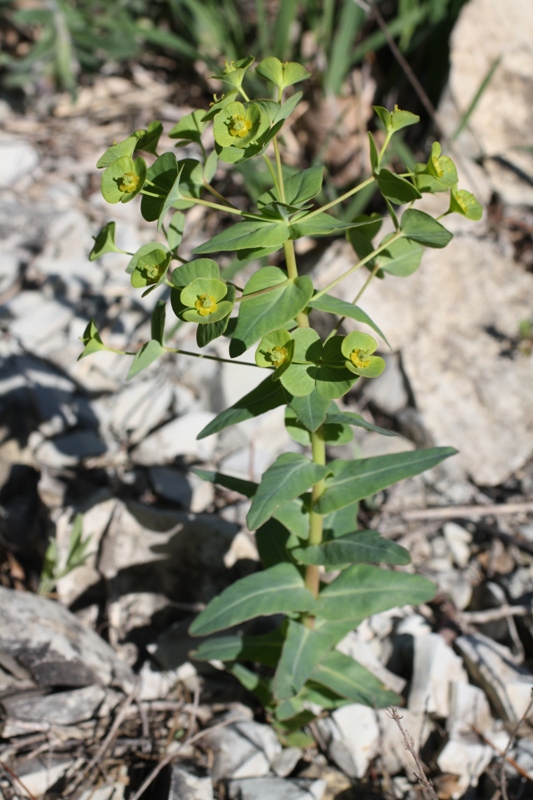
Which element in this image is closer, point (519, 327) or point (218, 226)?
point (519, 327)

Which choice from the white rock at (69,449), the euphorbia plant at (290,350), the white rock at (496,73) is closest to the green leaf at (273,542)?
the euphorbia plant at (290,350)

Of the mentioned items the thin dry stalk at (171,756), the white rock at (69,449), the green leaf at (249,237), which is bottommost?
the white rock at (69,449)

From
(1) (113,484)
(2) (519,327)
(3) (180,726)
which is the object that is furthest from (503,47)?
(3) (180,726)

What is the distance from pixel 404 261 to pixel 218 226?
94.1 inches

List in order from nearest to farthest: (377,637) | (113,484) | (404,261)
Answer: (404,261), (377,637), (113,484)

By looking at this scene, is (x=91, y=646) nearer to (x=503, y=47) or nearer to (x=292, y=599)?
(x=292, y=599)

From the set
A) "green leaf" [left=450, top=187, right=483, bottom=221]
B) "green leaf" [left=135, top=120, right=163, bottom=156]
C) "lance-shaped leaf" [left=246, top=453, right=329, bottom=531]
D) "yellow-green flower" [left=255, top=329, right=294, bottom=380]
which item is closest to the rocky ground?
"lance-shaped leaf" [left=246, top=453, right=329, bottom=531]

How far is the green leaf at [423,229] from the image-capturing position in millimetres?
1524

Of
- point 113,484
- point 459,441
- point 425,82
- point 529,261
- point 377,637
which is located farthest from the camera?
point 425,82

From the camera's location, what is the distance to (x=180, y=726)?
2127 mm

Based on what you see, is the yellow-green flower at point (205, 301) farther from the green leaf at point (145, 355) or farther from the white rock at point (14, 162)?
the white rock at point (14, 162)

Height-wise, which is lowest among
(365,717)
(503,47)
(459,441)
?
(365,717)

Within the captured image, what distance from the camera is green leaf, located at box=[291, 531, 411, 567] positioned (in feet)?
5.19

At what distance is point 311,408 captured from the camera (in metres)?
1.43
